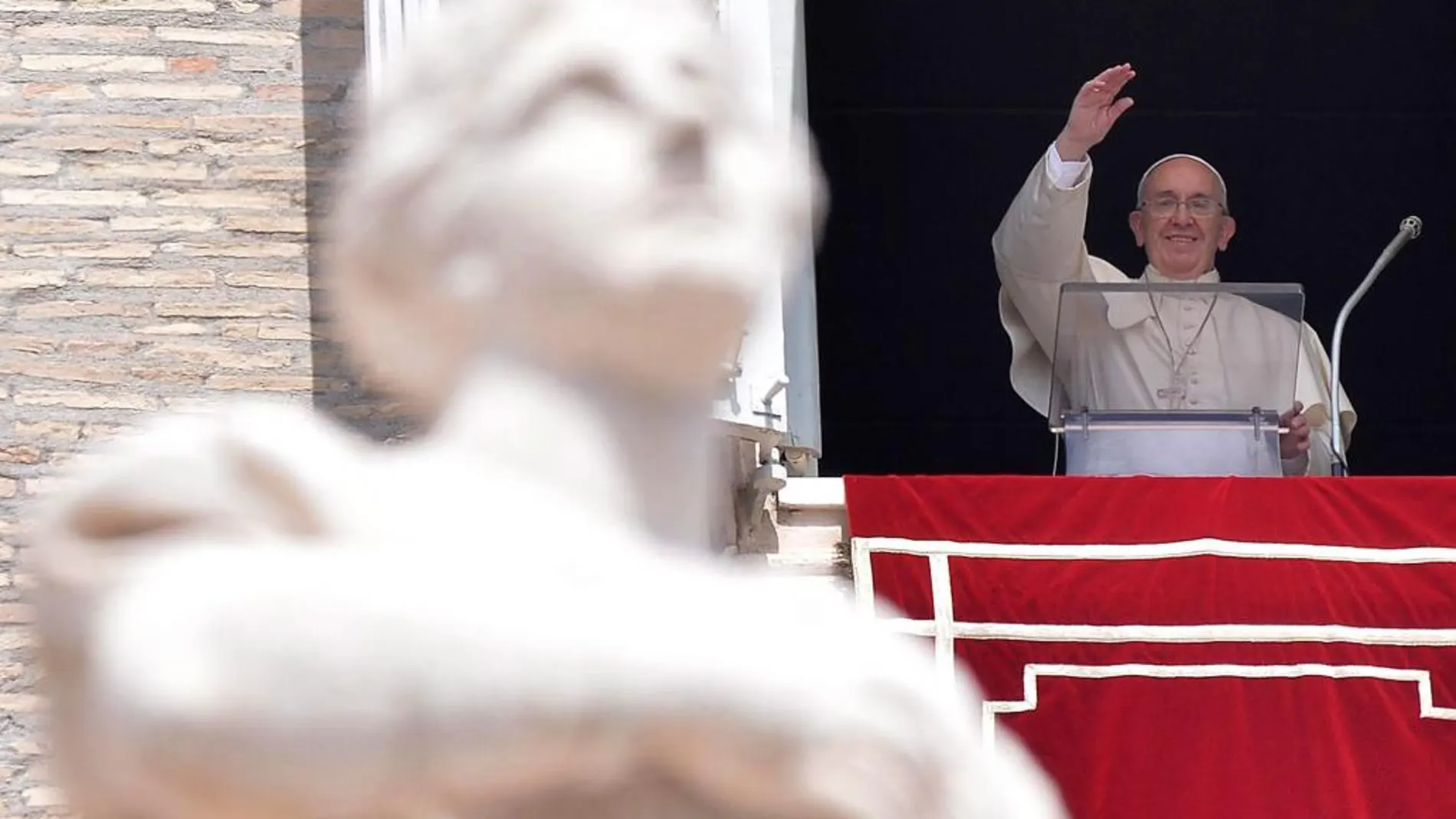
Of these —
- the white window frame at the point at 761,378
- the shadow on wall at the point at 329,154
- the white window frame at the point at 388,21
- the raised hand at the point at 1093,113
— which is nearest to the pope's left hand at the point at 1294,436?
the raised hand at the point at 1093,113

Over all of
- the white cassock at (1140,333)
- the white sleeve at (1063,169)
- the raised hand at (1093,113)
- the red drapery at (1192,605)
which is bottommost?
the red drapery at (1192,605)

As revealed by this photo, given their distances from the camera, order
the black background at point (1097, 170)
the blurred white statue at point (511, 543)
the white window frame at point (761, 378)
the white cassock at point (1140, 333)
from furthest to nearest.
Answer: the black background at point (1097, 170), the white cassock at point (1140, 333), the white window frame at point (761, 378), the blurred white statue at point (511, 543)

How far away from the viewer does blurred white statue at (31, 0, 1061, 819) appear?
4.73ft

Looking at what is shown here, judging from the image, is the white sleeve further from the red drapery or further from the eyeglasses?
the red drapery

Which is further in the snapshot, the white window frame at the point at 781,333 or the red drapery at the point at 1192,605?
the red drapery at the point at 1192,605

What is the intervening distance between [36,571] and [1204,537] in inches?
227

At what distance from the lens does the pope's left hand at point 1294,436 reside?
24.8 feet

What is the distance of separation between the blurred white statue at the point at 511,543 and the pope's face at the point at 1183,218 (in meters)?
6.93

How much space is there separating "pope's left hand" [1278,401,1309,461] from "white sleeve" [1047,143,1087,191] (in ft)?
2.69

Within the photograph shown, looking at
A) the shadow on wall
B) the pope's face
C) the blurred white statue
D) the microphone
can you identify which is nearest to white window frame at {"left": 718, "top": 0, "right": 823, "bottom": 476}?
the shadow on wall

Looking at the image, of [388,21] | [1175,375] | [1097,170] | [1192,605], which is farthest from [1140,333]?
[1097,170]

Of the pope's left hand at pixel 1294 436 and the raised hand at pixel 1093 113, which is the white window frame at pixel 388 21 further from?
the pope's left hand at pixel 1294 436

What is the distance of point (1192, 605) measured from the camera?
7.15 m

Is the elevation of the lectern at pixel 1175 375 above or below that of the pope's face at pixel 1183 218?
A: below
